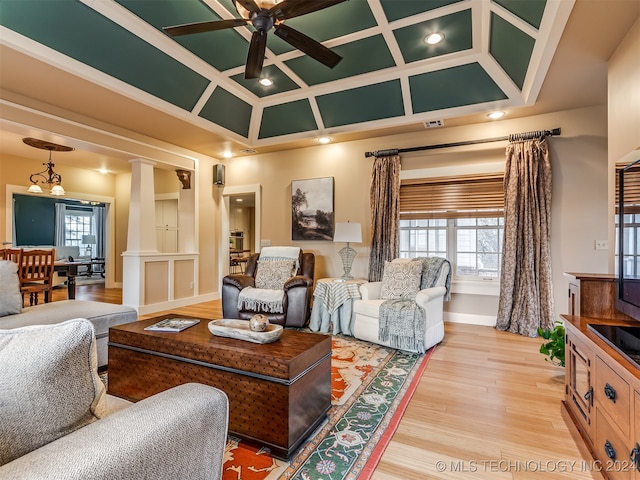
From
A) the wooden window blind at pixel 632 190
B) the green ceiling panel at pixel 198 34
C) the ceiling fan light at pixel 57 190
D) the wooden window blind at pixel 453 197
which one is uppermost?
the green ceiling panel at pixel 198 34

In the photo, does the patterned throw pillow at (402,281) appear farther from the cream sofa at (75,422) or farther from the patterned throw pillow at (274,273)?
the cream sofa at (75,422)

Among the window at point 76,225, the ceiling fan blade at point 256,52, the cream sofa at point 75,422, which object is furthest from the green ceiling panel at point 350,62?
the window at point 76,225

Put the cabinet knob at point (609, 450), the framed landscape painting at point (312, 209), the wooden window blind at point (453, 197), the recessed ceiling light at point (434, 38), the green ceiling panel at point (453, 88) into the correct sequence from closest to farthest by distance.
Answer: the cabinet knob at point (609, 450)
the recessed ceiling light at point (434, 38)
the green ceiling panel at point (453, 88)
the wooden window blind at point (453, 197)
the framed landscape painting at point (312, 209)

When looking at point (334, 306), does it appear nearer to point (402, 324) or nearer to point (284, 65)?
point (402, 324)

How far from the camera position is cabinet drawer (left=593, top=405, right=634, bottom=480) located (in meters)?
1.21

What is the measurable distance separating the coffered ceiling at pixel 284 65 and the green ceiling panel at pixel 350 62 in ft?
0.05

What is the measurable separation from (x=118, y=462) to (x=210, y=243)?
550cm

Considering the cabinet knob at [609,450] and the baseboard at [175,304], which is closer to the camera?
the cabinet knob at [609,450]

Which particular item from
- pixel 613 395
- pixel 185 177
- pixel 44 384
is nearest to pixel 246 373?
pixel 44 384

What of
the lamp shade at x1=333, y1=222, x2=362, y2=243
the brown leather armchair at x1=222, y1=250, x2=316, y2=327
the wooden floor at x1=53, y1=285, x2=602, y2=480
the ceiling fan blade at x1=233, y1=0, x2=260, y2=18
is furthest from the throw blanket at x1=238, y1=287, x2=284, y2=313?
the ceiling fan blade at x1=233, y1=0, x2=260, y2=18

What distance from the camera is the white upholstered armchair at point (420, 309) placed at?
3.14 meters

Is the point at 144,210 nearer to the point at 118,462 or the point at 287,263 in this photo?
the point at 287,263

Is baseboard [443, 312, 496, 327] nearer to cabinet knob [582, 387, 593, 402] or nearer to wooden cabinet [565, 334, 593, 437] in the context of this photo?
wooden cabinet [565, 334, 593, 437]

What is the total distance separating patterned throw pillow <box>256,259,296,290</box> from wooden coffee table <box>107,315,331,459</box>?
6.46 feet
